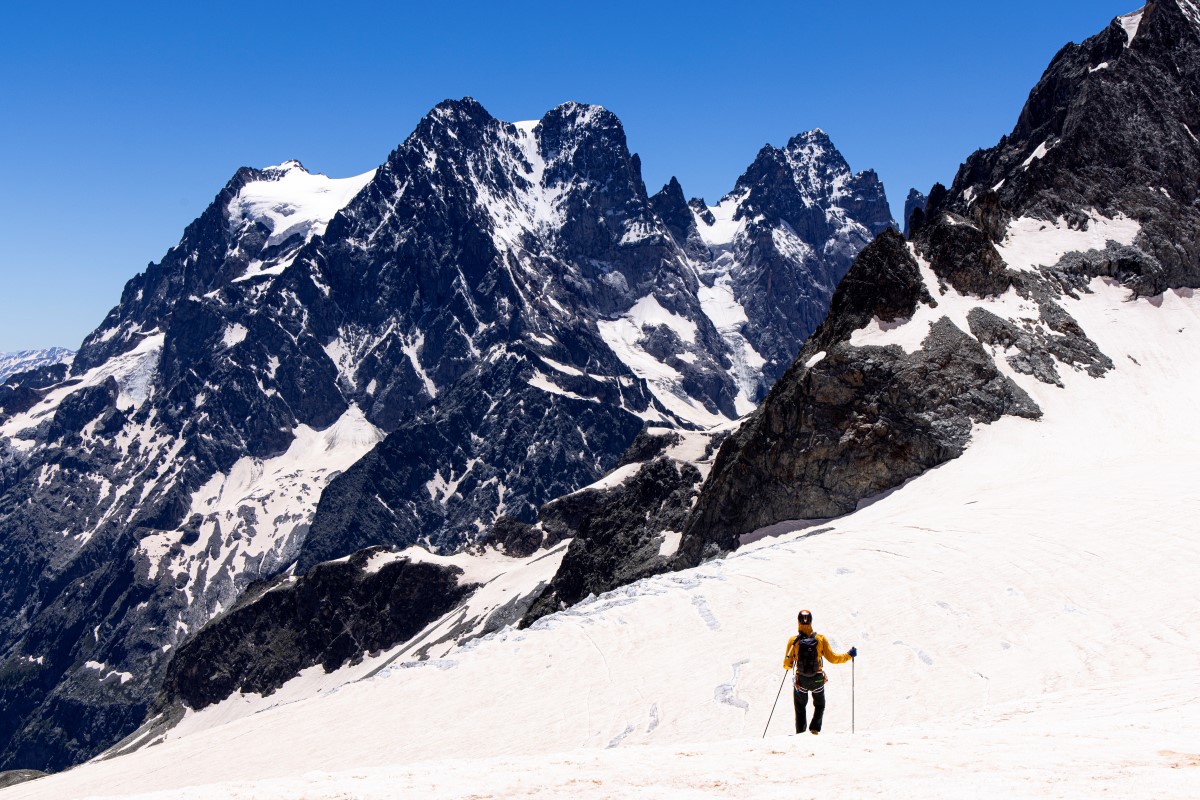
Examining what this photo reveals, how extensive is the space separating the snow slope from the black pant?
1332mm

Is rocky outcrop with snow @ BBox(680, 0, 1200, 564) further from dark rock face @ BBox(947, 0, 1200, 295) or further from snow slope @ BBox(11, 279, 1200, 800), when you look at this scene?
snow slope @ BBox(11, 279, 1200, 800)

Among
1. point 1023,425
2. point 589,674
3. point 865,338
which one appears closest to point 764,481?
point 865,338

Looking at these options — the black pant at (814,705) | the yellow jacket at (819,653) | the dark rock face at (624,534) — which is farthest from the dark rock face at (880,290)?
the black pant at (814,705)

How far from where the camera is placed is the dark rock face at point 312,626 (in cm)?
14325

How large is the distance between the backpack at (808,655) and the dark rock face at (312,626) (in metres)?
126

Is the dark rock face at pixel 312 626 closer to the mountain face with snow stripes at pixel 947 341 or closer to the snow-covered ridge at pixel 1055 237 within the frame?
the mountain face with snow stripes at pixel 947 341

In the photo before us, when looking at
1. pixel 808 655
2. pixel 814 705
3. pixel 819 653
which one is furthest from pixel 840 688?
pixel 808 655

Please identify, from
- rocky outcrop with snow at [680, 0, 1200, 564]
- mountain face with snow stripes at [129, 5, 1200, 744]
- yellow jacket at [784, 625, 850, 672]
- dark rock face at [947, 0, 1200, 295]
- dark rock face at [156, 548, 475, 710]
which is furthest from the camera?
dark rock face at [156, 548, 475, 710]

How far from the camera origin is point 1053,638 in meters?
24.2

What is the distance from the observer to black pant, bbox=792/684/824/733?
18.6 m

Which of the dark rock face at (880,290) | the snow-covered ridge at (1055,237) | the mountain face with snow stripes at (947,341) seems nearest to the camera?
the mountain face with snow stripes at (947,341)

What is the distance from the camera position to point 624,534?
96.9m

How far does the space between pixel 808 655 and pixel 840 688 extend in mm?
4976

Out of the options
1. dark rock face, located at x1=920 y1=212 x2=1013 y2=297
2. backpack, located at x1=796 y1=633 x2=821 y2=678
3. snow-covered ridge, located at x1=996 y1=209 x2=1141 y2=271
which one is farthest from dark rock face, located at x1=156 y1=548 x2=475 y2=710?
backpack, located at x1=796 y1=633 x2=821 y2=678
